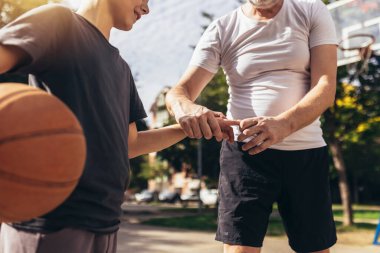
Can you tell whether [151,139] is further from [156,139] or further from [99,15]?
[99,15]

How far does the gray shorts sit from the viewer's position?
1.67 m

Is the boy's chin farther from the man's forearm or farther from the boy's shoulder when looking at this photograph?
the man's forearm

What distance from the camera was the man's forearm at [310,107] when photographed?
7.54 ft

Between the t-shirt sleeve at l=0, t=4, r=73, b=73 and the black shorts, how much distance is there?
4.10 ft

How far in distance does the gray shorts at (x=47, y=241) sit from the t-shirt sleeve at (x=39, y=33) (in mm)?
570

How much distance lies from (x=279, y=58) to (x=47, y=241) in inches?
60.3

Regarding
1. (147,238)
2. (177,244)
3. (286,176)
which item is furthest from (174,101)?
(147,238)

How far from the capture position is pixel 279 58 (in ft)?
8.52

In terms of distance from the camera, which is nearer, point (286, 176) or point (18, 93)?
point (18, 93)

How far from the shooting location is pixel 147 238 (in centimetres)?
1220

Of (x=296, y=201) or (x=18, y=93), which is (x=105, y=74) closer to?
→ (x=18, y=93)

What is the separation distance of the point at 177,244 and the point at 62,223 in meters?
9.15

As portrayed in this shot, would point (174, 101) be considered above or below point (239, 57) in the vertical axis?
below

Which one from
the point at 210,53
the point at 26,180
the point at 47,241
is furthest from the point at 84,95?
the point at 210,53
